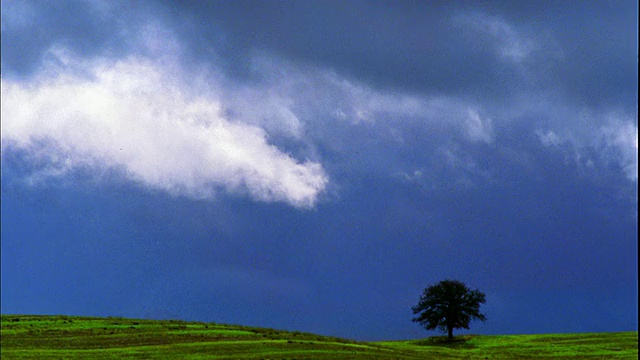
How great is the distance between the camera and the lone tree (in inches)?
4387

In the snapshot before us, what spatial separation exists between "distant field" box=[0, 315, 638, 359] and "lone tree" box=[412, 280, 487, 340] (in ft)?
45.2

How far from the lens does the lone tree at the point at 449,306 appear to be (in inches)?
4387

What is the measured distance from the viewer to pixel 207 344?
217 feet

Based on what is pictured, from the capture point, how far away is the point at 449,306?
11244 centimetres

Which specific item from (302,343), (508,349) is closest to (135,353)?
(302,343)

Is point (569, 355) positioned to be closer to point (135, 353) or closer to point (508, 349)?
point (508, 349)

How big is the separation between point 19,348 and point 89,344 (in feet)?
22.8

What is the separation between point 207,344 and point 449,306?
5972 cm

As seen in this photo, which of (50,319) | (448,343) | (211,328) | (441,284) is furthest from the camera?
(441,284)

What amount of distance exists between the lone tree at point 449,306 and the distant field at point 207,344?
45.2 ft

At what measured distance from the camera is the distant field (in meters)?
60.7

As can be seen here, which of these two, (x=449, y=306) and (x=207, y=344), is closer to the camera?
(x=207, y=344)

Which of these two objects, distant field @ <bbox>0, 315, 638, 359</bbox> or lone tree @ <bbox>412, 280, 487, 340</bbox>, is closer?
distant field @ <bbox>0, 315, 638, 359</bbox>

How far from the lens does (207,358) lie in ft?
190
